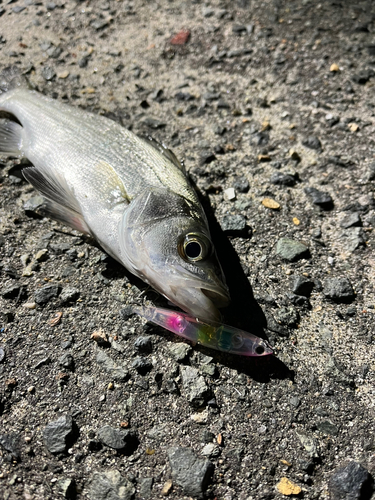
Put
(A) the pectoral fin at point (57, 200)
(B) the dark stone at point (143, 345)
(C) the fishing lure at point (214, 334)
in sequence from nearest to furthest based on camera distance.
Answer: (C) the fishing lure at point (214, 334)
(B) the dark stone at point (143, 345)
(A) the pectoral fin at point (57, 200)

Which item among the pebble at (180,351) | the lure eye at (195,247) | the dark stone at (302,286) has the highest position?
the lure eye at (195,247)

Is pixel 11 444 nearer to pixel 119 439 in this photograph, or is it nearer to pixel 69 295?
pixel 119 439

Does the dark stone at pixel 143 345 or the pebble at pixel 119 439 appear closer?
the pebble at pixel 119 439

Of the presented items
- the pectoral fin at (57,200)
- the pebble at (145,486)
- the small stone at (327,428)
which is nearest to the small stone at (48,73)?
the pectoral fin at (57,200)

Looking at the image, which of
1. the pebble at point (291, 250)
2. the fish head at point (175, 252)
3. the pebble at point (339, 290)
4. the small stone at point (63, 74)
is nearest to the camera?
the fish head at point (175, 252)

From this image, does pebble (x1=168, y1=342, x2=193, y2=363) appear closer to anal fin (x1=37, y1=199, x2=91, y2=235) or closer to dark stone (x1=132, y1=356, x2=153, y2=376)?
dark stone (x1=132, y1=356, x2=153, y2=376)

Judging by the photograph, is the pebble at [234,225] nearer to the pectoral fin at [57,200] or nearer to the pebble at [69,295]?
the pectoral fin at [57,200]

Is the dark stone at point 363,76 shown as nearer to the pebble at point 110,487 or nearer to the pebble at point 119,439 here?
the pebble at point 119,439

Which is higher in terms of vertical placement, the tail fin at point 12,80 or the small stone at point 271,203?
the tail fin at point 12,80

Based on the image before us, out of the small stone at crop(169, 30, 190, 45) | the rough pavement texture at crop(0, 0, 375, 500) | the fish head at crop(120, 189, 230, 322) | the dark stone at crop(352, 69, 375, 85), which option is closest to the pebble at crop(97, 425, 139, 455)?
the rough pavement texture at crop(0, 0, 375, 500)
